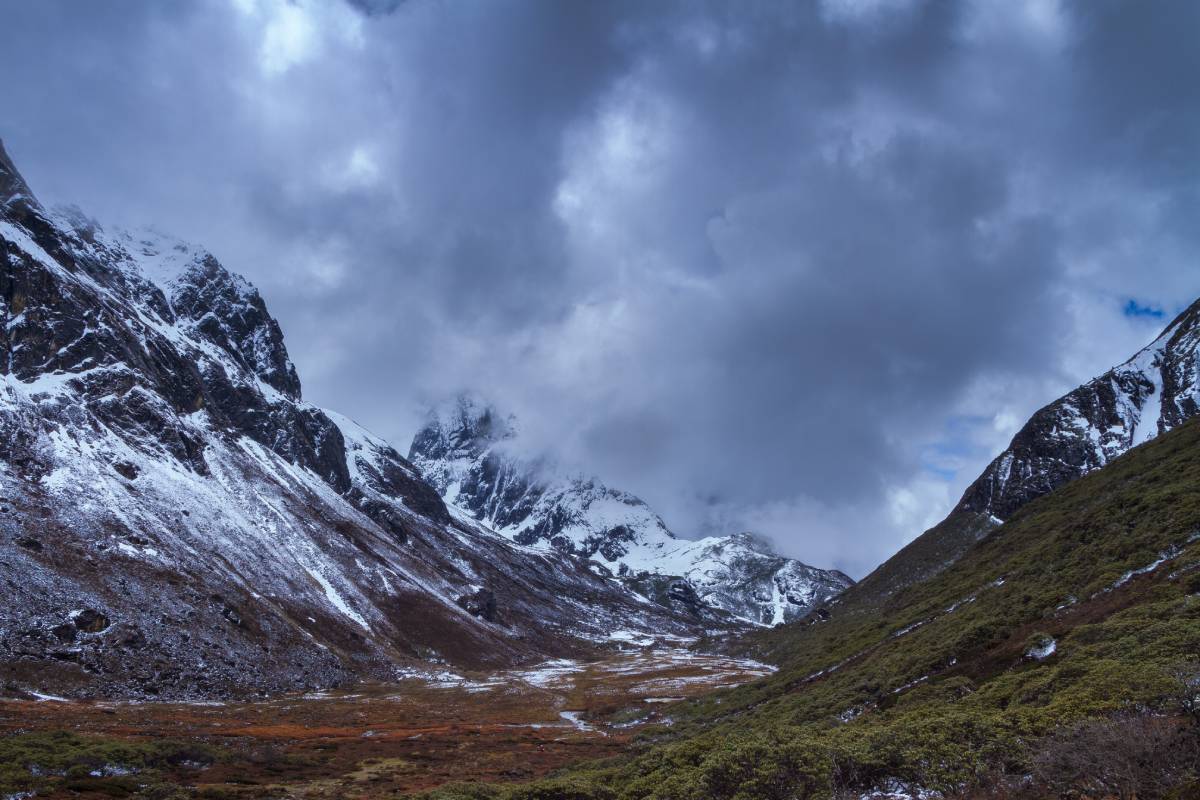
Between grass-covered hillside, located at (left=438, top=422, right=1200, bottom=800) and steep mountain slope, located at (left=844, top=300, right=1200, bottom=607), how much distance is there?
225 feet

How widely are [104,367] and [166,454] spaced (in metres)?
23.6

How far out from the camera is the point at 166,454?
127062mm

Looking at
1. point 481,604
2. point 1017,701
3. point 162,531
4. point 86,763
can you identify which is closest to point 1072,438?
point 1017,701

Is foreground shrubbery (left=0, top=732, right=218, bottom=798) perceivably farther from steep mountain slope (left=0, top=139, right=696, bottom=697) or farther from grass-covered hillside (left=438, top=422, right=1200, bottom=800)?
steep mountain slope (left=0, top=139, right=696, bottom=697)

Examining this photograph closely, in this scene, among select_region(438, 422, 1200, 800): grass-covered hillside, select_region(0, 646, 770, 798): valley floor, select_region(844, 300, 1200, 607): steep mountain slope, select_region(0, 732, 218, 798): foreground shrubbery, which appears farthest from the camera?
select_region(844, 300, 1200, 607): steep mountain slope

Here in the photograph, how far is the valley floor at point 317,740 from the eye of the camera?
31125mm

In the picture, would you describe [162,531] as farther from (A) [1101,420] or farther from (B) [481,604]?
(A) [1101,420]

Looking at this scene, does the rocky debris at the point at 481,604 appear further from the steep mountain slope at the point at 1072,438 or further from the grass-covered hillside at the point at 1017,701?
the grass-covered hillside at the point at 1017,701

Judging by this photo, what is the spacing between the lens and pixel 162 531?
102188 mm

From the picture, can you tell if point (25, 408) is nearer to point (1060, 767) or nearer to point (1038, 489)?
point (1060, 767)

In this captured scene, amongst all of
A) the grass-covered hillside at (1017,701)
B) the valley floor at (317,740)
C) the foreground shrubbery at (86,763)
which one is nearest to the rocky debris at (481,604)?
the valley floor at (317,740)

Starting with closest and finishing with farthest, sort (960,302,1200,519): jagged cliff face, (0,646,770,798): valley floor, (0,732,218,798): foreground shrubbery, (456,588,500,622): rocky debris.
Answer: (0,732,218,798): foreground shrubbery
(0,646,770,798): valley floor
(960,302,1200,519): jagged cliff face
(456,588,500,622): rocky debris

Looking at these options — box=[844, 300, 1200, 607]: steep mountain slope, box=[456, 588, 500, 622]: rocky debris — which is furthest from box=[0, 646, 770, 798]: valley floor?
box=[456, 588, 500, 622]: rocky debris

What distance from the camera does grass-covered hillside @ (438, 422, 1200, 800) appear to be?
1504cm
